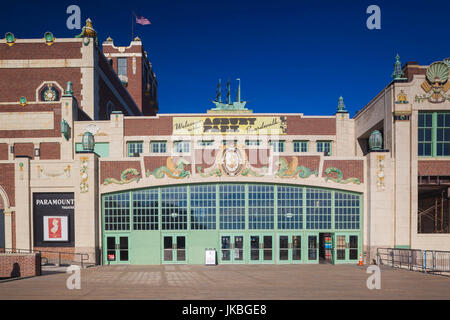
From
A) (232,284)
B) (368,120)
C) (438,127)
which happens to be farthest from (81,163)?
(438,127)

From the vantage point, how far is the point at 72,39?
99.2ft

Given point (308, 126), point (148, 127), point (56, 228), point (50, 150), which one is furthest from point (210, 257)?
point (50, 150)

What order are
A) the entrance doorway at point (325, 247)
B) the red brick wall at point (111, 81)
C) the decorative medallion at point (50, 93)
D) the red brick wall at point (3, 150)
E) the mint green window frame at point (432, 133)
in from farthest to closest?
the red brick wall at point (111, 81) → the decorative medallion at point (50, 93) → the red brick wall at point (3, 150) → the entrance doorway at point (325, 247) → the mint green window frame at point (432, 133)

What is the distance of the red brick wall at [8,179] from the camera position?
22781 millimetres

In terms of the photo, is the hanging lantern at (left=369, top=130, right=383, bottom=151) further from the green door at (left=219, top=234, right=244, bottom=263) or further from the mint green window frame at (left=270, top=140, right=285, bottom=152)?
the green door at (left=219, top=234, right=244, bottom=263)

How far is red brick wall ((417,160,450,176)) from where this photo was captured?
2245 centimetres

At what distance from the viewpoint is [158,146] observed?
1122 inches

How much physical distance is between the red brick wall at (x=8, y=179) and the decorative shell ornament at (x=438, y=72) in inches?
1159

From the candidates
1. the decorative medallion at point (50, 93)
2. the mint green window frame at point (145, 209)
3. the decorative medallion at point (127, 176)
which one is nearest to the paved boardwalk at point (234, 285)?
the mint green window frame at point (145, 209)

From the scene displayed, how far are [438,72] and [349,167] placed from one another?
28.6 feet

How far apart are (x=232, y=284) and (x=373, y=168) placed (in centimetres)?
1340

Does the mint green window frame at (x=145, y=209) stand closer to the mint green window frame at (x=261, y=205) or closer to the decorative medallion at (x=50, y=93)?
the mint green window frame at (x=261, y=205)

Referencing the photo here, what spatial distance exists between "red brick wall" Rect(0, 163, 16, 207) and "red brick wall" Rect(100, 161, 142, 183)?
6.23m

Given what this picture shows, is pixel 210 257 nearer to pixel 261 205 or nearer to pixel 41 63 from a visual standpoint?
pixel 261 205
